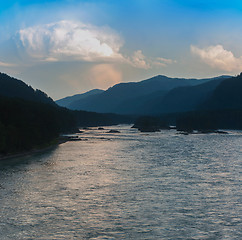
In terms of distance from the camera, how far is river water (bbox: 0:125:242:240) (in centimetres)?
3005

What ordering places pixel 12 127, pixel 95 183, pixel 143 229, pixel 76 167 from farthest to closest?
pixel 12 127, pixel 76 167, pixel 95 183, pixel 143 229

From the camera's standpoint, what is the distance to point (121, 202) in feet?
128

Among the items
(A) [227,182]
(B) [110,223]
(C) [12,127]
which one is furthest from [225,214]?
(C) [12,127]

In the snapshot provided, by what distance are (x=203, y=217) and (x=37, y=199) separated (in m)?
19.3

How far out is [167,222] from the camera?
32.3 metres

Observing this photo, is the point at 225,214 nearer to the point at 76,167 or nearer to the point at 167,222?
the point at 167,222

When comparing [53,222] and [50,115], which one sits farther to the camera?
[50,115]

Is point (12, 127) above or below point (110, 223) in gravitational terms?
above

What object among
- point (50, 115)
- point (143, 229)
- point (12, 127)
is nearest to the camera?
point (143, 229)

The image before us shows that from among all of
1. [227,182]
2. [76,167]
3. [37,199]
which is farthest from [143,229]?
[76,167]

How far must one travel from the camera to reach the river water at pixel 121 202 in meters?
30.0

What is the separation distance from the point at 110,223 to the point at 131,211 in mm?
4193

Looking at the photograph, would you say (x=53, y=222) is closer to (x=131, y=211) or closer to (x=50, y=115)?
(x=131, y=211)

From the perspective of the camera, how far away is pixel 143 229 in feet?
100
